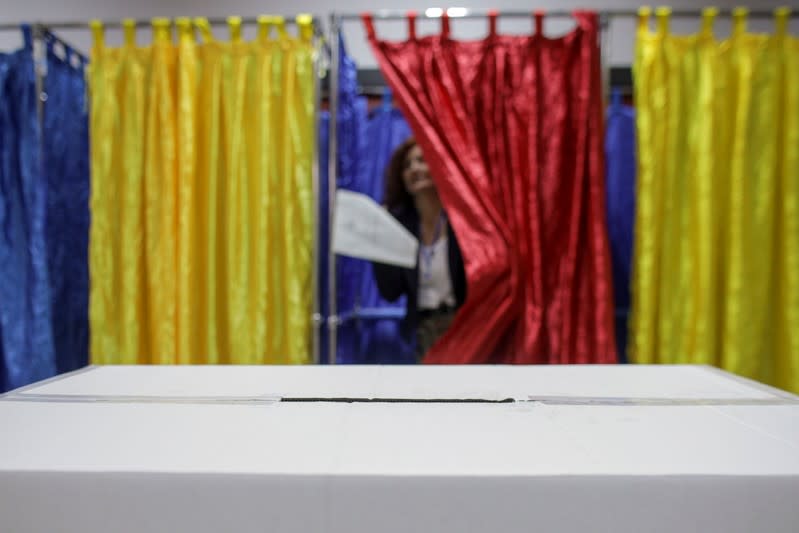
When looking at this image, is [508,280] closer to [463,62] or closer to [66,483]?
[463,62]

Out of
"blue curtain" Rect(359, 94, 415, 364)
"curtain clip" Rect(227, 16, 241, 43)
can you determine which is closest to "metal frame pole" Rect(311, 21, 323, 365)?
"curtain clip" Rect(227, 16, 241, 43)

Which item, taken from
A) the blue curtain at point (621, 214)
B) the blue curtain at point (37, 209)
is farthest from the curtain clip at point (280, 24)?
the blue curtain at point (621, 214)

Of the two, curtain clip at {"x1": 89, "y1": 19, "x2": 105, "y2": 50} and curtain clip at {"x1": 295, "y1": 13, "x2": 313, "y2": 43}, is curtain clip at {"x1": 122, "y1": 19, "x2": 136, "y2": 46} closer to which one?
curtain clip at {"x1": 89, "y1": 19, "x2": 105, "y2": 50}

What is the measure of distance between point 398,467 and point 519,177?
1.19 m

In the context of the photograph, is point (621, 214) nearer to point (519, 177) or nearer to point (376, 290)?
point (519, 177)

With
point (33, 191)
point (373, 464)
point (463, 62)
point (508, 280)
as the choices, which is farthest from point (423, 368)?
point (33, 191)

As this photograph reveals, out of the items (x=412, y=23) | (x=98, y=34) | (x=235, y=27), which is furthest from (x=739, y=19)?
(x=98, y=34)

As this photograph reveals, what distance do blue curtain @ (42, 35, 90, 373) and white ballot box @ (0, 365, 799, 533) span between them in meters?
1.34

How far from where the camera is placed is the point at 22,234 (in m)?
1.60

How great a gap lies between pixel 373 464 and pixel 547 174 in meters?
1.22

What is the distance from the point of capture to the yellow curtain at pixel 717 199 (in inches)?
55.2

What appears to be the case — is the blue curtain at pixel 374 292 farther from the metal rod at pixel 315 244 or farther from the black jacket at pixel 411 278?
the metal rod at pixel 315 244

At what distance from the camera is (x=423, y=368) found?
727 mm

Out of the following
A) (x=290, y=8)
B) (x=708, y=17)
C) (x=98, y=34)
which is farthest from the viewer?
(x=290, y=8)
